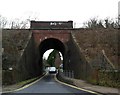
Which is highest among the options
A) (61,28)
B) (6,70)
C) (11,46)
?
(61,28)

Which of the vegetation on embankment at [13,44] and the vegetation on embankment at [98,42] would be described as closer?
the vegetation on embankment at [13,44]

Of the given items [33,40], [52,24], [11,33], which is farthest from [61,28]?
[11,33]

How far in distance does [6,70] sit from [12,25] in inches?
1424

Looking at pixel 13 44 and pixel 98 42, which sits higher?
pixel 98 42

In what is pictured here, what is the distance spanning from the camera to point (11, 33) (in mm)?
50875

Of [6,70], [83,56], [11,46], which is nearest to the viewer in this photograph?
[6,70]

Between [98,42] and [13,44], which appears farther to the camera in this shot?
[98,42]

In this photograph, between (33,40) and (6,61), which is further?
(33,40)

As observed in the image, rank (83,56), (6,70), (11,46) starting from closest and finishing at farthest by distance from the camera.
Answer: (6,70) → (83,56) → (11,46)

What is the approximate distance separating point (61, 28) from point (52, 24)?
1.75 meters

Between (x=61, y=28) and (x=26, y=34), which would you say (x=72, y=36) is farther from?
(x=26, y=34)

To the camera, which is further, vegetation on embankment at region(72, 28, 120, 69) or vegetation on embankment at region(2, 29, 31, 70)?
vegetation on embankment at region(72, 28, 120, 69)

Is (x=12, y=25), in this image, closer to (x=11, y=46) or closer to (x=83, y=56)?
(x=11, y=46)

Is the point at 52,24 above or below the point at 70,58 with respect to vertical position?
above
